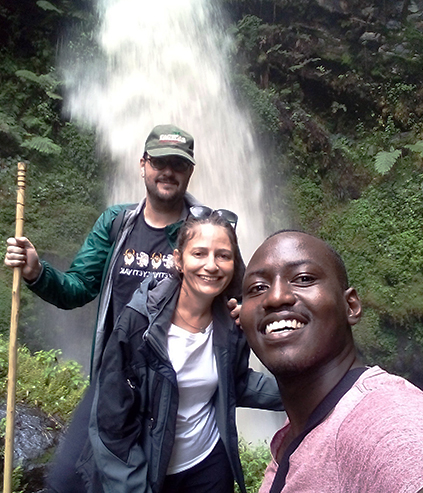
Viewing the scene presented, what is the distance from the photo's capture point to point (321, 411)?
3.10ft

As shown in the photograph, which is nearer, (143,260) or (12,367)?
(12,367)

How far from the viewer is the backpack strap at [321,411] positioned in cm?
94

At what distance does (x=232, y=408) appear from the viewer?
185 cm

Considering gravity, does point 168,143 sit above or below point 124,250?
above

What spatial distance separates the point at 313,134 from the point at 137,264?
9.85 m

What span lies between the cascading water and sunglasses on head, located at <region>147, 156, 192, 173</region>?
21.7ft

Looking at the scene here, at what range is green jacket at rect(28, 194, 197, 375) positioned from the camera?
2.23m

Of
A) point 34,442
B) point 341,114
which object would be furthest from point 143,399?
point 341,114

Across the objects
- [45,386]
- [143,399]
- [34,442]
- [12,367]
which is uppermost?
[12,367]

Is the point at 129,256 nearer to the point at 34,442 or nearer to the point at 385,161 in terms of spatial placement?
the point at 34,442

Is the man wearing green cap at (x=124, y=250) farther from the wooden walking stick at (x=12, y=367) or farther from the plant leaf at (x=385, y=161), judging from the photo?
the plant leaf at (x=385, y=161)

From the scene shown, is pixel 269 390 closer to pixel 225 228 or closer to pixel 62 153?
pixel 225 228

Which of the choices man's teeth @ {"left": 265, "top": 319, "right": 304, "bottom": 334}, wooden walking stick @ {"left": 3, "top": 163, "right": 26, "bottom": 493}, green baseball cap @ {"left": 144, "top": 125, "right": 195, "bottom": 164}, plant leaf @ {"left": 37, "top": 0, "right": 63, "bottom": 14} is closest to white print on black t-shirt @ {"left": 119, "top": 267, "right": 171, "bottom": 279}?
wooden walking stick @ {"left": 3, "top": 163, "right": 26, "bottom": 493}

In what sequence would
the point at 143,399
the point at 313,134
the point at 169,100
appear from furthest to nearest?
1. the point at 313,134
2. the point at 169,100
3. the point at 143,399
